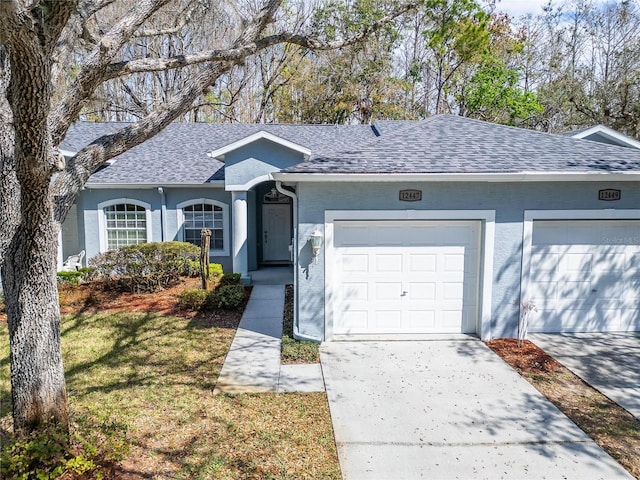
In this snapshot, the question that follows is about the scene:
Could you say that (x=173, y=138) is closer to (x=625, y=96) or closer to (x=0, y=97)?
(x=0, y=97)

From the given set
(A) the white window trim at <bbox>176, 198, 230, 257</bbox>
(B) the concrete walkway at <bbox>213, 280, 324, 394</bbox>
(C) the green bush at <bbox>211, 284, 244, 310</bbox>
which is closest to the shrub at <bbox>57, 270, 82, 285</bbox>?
(A) the white window trim at <bbox>176, 198, 230, 257</bbox>

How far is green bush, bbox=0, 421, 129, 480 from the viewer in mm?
3666

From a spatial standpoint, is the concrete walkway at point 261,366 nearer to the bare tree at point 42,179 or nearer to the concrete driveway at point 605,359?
the bare tree at point 42,179

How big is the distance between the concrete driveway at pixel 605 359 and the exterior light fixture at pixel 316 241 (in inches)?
172

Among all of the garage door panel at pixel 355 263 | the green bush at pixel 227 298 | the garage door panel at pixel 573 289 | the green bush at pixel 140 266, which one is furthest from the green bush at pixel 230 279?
the garage door panel at pixel 573 289

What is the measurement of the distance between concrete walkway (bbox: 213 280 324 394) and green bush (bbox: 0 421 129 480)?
201 centimetres

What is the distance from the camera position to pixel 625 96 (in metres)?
21.2

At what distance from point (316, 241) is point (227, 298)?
3583 millimetres

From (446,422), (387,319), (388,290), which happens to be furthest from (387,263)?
(446,422)

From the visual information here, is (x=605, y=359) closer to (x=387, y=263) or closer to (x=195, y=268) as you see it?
(x=387, y=263)

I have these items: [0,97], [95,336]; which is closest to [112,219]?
[95,336]

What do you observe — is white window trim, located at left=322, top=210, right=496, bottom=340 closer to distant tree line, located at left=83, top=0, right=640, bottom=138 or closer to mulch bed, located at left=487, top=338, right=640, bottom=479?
mulch bed, located at left=487, top=338, right=640, bottom=479

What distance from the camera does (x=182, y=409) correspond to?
557cm

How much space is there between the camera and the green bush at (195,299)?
1008 cm
